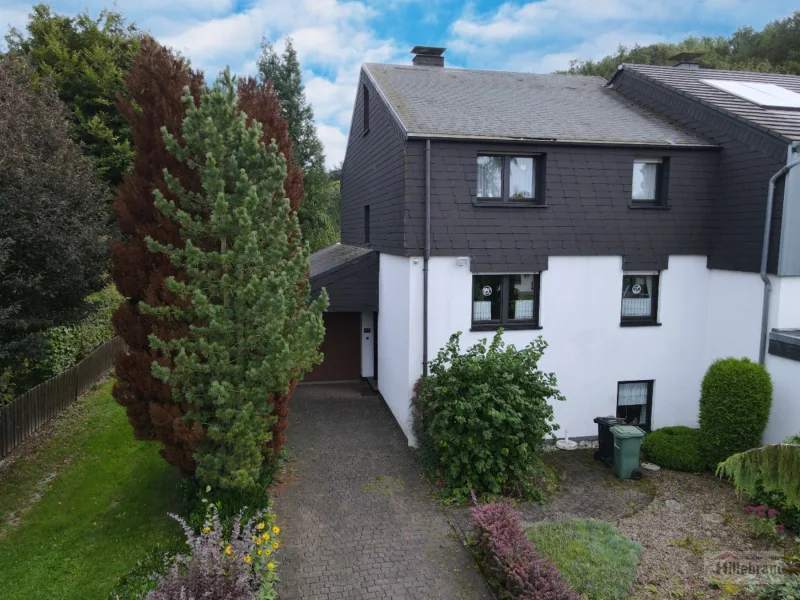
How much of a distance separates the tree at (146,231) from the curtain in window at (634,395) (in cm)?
964

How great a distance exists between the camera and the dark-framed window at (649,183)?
12125 mm

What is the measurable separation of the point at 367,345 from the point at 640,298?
8100 mm

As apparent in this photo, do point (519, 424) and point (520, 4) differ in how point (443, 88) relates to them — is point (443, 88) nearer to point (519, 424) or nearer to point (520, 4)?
point (520, 4)

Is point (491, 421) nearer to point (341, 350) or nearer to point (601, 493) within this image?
point (601, 493)

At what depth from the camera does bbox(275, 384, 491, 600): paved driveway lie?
7176 mm

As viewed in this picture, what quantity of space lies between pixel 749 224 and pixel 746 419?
4018mm

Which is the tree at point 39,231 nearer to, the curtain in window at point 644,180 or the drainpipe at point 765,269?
the curtain in window at point 644,180

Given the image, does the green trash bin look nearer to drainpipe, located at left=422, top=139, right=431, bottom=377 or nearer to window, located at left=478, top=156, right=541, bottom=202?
drainpipe, located at left=422, top=139, right=431, bottom=377

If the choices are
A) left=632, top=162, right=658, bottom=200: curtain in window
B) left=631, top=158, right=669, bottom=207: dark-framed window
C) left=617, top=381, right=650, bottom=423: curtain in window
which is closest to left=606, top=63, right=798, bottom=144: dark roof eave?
left=631, top=158, right=669, bottom=207: dark-framed window

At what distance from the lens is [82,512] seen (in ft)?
→ 29.8

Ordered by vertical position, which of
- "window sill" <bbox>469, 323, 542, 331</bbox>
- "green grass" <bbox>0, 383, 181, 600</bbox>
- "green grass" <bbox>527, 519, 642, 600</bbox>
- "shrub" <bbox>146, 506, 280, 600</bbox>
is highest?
"window sill" <bbox>469, 323, 542, 331</bbox>

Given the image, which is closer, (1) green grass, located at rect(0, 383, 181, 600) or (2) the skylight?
(1) green grass, located at rect(0, 383, 181, 600)

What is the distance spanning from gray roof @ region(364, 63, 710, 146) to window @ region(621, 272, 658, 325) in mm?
3069

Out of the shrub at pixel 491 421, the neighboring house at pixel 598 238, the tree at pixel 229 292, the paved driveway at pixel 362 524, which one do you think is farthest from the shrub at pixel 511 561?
the neighboring house at pixel 598 238
